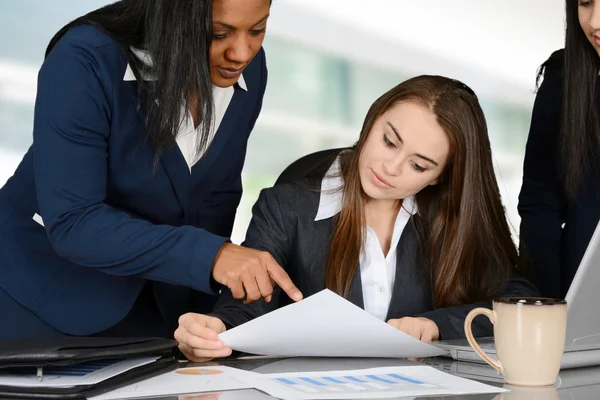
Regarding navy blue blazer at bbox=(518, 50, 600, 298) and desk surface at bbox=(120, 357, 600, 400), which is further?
navy blue blazer at bbox=(518, 50, 600, 298)

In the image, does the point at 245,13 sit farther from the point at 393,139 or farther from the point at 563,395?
the point at 563,395

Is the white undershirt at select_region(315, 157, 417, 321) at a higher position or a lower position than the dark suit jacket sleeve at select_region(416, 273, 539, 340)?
higher

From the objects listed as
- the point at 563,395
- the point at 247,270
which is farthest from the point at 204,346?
the point at 563,395

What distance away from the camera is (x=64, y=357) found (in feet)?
3.53

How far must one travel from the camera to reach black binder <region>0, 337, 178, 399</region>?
1059 mm

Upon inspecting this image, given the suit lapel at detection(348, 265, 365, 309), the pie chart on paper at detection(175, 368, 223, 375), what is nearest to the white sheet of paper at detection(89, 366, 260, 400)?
the pie chart on paper at detection(175, 368, 223, 375)

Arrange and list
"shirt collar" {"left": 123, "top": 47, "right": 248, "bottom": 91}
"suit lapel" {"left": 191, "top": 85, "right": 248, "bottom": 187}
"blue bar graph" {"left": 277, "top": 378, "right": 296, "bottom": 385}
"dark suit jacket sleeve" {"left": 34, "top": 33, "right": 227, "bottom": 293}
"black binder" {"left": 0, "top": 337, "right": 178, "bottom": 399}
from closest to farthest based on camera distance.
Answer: "black binder" {"left": 0, "top": 337, "right": 178, "bottom": 399} → "blue bar graph" {"left": 277, "top": 378, "right": 296, "bottom": 385} → "dark suit jacket sleeve" {"left": 34, "top": 33, "right": 227, "bottom": 293} → "shirt collar" {"left": 123, "top": 47, "right": 248, "bottom": 91} → "suit lapel" {"left": 191, "top": 85, "right": 248, "bottom": 187}

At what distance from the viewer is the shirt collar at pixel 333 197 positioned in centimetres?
195

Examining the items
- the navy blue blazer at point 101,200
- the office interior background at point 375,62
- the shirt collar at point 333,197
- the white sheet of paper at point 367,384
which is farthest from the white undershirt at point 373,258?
the office interior background at point 375,62

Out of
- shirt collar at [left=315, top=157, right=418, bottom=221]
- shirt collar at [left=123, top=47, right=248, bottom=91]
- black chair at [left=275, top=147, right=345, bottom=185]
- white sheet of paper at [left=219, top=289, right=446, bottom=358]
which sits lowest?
white sheet of paper at [left=219, top=289, right=446, bottom=358]

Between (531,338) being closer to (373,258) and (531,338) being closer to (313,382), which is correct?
(313,382)

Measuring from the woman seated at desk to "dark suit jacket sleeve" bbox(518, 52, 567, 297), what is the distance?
19 centimetres

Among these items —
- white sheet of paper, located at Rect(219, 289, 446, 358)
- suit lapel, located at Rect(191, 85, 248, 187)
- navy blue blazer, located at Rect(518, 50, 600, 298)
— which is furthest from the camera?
navy blue blazer, located at Rect(518, 50, 600, 298)

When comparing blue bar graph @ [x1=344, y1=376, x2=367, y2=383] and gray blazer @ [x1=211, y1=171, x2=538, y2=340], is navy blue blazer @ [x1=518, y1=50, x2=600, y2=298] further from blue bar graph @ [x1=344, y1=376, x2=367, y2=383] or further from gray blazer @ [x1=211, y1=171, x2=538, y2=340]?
blue bar graph @ [x1=344, y1=376, x2=367, y2=383]
